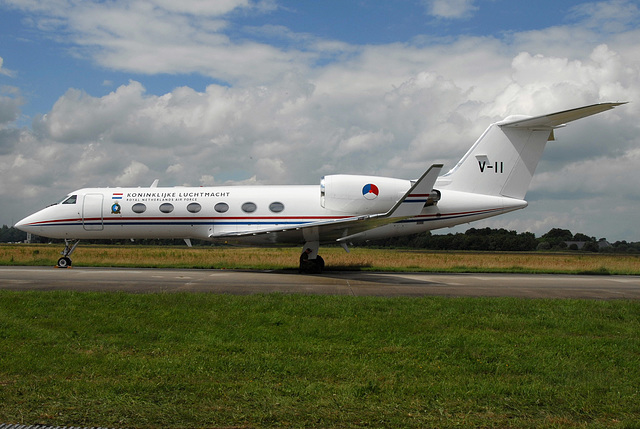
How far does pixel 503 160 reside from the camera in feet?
67.9

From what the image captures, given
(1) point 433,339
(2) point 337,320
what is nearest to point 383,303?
(2) point 337,320

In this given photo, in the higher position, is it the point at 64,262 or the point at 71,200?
the point at 71,200

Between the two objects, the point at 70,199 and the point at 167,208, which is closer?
the point at 167,208

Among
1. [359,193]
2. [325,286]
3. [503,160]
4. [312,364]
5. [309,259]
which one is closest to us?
[312,364]

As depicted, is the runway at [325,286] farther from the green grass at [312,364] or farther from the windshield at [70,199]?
the windshield at [70,199]

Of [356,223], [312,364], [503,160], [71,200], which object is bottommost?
[312,364]

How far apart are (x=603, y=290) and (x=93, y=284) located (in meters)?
13.8

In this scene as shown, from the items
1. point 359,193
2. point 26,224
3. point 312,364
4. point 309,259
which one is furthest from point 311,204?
point 312,364

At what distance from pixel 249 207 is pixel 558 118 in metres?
11.7

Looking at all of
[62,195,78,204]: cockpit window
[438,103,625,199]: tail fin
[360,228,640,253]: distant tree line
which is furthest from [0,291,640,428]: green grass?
[360,228,640,253]: distant tree line

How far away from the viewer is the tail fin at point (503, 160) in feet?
67.4

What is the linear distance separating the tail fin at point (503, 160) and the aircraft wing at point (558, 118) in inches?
1.4

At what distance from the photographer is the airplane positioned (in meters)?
20.0

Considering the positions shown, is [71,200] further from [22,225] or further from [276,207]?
[276,207]
